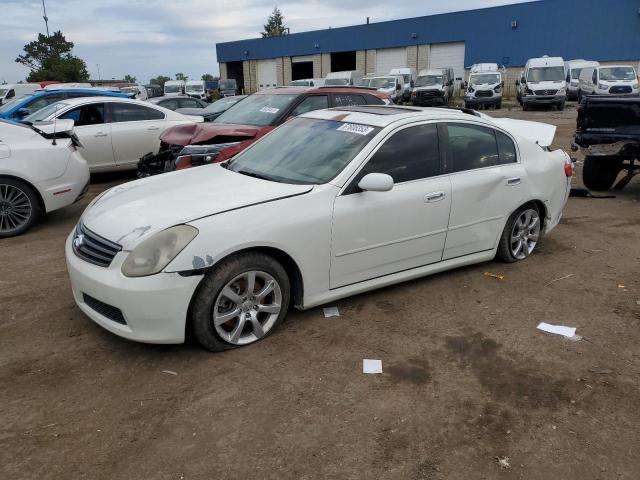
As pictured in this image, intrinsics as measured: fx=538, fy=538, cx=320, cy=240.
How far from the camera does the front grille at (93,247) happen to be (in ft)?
11.4

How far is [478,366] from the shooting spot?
11.7ft

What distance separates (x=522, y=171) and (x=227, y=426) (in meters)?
3.70

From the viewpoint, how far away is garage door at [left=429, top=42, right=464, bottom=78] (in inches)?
1590

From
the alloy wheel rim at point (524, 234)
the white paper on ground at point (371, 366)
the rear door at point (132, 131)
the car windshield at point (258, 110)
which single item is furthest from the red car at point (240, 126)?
the white paper on ground at point (371, 366)

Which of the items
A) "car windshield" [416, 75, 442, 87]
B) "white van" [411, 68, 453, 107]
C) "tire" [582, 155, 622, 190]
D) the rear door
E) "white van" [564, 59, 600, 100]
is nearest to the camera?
"tire" [582, 155, 622, 190]

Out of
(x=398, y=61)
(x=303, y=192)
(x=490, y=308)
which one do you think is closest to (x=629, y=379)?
(x=490, y=308)

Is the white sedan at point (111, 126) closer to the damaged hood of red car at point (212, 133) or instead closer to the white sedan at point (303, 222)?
the damaged hood of red car at point (212, 133)

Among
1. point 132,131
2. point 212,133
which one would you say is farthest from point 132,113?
point 212,133

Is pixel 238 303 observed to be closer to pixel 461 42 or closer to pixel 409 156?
pixel 409 156

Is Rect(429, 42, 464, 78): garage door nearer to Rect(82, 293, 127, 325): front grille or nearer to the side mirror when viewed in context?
the side mirror

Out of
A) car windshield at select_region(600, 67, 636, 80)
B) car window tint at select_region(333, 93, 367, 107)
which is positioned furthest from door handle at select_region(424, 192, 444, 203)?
car windshield at select_region(600, 67, 636, 80)

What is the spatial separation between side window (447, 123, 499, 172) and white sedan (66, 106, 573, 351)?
0.01 metres

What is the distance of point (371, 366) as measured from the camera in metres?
3.55

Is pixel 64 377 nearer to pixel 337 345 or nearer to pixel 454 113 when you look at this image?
pixel 337 345
